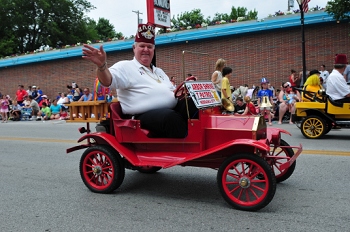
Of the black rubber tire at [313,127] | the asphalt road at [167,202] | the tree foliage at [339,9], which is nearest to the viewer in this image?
the asphalt road at [167,202]

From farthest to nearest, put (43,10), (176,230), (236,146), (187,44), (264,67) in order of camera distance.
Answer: (43,10) → (187,44) → (264,67) → (236,146) → (176,230)

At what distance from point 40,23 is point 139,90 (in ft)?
141

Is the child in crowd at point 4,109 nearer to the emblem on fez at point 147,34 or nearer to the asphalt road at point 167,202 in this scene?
the asphalt road at point 167,202

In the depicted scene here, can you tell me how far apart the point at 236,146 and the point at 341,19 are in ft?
41.6

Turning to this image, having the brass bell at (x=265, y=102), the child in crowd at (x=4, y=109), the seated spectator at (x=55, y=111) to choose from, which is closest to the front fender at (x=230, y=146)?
the brass bell at (x=265, y=102)

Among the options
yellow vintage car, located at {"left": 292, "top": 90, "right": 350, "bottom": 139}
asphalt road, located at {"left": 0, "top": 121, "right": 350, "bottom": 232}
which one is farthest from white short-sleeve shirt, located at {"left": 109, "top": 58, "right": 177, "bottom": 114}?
yellow vintage car, located at {"left": 292, "top": 90, "right": 350, "bottom": 139}

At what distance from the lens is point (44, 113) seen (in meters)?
19.7

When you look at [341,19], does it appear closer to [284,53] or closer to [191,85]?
[284,53]

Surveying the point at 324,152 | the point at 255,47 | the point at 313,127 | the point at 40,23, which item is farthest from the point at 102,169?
the point at 40,23

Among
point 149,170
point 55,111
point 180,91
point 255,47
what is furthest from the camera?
point 55,111

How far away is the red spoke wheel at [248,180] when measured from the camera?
3.85 metres

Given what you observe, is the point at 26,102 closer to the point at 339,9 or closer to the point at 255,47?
the point at 255,47

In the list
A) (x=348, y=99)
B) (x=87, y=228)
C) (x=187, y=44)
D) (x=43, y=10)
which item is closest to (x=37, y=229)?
(x=87, y=228)

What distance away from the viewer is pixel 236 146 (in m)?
4.05
